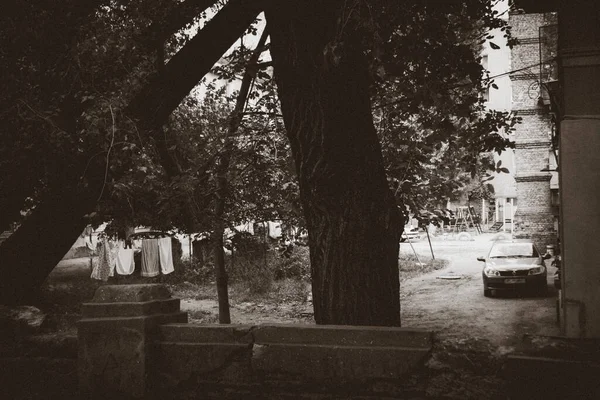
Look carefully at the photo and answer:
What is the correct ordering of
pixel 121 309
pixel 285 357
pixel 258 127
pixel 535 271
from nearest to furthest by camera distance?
pixel 285 357 < pixel 121 309 < pixel 258 127 < pixel 535 271

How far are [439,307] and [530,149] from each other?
11.4 m

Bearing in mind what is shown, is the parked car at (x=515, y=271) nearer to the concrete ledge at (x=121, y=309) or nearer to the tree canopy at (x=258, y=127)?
the tree canopy at (x=258, y=127)

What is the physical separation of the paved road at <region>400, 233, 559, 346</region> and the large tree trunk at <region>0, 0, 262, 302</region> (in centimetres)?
612

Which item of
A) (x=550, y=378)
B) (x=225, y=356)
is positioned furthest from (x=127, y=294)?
(x=550, y=378)

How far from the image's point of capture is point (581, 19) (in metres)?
5.02

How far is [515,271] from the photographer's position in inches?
703

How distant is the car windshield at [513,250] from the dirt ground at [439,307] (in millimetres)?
1303

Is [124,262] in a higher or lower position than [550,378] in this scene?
lower

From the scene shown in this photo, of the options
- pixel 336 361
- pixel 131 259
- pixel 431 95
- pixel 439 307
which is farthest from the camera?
pixel 131 259

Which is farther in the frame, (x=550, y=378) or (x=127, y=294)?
(x=127, y=294)

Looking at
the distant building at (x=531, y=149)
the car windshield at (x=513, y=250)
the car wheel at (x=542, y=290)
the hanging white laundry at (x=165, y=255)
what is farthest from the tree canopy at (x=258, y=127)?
the distant building at (x=531, y=149)

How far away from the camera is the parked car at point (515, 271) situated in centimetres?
1778

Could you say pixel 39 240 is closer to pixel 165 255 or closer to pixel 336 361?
pixel 336 361

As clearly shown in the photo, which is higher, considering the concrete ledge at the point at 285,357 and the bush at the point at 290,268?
the concrete ledge at the point at 285,357
